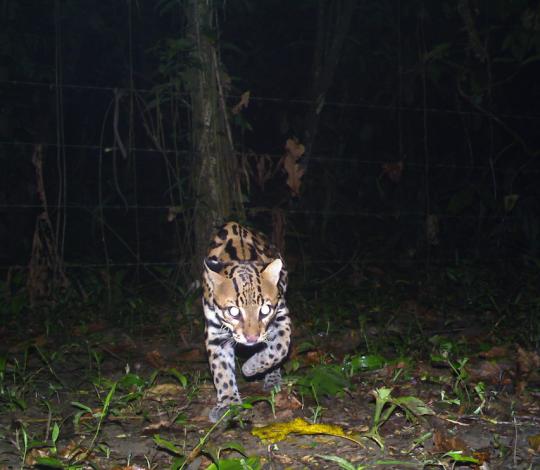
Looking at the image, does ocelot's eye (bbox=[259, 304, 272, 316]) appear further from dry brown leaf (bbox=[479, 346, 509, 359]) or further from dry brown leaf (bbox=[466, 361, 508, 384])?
dry brown leaf (bbox=[479, 346, 509, 359])

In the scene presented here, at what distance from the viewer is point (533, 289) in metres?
6.24

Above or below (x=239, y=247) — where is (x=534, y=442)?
below

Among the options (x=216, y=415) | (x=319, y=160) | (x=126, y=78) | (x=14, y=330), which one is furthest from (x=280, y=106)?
(x=216, y=415)

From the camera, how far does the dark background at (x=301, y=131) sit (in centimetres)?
726

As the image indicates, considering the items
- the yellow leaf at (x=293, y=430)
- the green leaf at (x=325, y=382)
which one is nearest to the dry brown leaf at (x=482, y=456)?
the yellow leaf at (x=293, y=430)

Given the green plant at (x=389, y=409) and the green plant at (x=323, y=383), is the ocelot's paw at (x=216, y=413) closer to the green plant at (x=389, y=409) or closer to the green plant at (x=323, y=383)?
the green plant at (x=323, y=383)

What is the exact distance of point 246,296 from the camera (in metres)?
3.63

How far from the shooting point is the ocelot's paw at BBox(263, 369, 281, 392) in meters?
3.98

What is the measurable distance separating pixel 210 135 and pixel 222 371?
2427 mm

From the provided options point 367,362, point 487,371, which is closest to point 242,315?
point 367,362

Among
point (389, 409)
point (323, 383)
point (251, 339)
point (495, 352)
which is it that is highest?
point (251, 339)

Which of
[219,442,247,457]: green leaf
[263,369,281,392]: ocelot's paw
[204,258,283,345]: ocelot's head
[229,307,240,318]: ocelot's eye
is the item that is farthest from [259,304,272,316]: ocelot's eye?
[219,442,247,457]: green leaf

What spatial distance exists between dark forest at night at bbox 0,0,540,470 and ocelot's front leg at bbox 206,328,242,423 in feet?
0.05

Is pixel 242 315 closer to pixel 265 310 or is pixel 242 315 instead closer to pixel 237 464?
pixel 265 310
